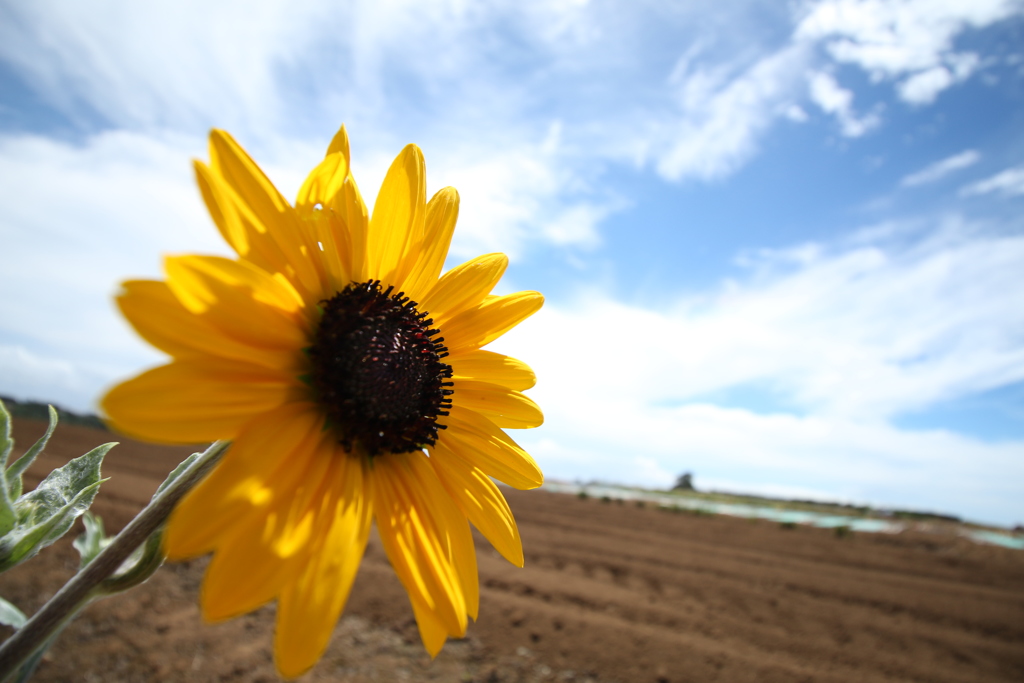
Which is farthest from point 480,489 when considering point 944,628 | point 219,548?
point 944,628

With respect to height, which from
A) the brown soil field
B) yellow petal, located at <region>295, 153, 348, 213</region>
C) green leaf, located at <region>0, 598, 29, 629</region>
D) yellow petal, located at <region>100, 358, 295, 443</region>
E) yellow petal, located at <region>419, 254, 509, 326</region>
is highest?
yellow petal, located at <region>295, 153, 348, 213</region>

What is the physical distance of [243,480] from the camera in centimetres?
69

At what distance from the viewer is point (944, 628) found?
30.3 ft

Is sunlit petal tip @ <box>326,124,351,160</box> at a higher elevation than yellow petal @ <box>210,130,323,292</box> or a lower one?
higher

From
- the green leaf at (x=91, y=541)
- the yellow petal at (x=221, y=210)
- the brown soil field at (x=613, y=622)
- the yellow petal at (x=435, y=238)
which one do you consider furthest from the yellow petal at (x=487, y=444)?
the brown soil field at (x=613, y=622)

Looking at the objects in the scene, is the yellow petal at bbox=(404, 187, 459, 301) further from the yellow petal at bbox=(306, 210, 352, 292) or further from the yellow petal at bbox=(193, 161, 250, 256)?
the yellow petal at bbox=(193, 161, 250, 256)

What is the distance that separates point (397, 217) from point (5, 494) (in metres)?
0.66

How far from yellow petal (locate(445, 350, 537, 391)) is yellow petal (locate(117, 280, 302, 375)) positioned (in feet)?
1.42

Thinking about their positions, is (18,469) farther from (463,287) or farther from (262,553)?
(463,287)

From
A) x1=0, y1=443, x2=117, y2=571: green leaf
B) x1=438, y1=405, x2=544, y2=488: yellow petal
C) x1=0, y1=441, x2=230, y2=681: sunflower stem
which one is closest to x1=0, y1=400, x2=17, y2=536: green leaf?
x1=0, y1=443, x2=117, y2=571: green leaf

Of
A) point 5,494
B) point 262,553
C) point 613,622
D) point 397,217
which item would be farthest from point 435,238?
point 613,622

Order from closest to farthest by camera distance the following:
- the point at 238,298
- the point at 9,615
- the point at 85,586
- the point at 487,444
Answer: the point at 85,586, the point at 238,298, the point at 9,615, the point at 487,444

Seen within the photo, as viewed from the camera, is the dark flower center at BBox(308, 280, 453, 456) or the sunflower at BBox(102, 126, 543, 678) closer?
the sunflower at BBox(102, 126, 543, 678)

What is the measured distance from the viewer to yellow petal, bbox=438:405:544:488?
1096 millimetres
